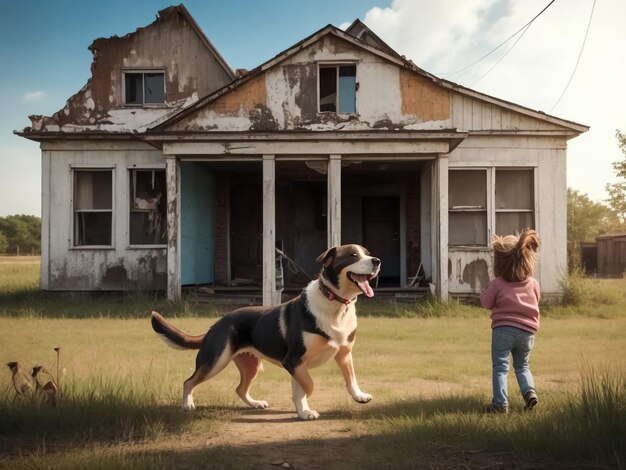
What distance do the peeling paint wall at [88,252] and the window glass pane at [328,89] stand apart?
4328mm

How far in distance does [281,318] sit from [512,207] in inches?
398

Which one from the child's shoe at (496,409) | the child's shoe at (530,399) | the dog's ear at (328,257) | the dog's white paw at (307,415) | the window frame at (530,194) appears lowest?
the dog's white paw at (307,415)

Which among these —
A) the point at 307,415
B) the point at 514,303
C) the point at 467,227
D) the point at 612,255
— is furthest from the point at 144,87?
the point at 612,255

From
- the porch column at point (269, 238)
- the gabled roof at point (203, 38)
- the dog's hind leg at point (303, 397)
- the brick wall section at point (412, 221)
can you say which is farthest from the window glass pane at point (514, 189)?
the dog's hind leg at point (303, 397)

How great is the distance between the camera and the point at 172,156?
11938 millimetres

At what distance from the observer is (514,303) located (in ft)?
14.0

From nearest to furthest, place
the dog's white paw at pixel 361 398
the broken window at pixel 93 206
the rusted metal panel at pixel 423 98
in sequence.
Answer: the dog's white paw at pixel 361 398, the rusted metal panel at pixel 423 98, the broken window at pixel 93 206

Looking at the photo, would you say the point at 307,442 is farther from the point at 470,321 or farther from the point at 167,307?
the point at 167,307

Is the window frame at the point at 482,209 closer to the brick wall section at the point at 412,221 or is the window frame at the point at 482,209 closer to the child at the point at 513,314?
the brick wall section at the point at 412,221

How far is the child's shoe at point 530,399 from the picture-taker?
4148mm

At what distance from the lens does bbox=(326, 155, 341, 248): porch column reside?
11461 millimetres

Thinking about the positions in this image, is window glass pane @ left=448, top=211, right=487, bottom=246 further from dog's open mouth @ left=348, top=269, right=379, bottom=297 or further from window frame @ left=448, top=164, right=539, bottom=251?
dog's open mouth @ left=348, top=269, right=379, bottom=297

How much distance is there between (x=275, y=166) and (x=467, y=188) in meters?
4.79

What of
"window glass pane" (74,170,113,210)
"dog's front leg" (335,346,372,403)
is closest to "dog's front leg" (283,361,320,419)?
"dog's front leg" (335,346,372,403)
